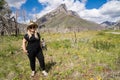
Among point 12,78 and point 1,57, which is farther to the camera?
point 1,57

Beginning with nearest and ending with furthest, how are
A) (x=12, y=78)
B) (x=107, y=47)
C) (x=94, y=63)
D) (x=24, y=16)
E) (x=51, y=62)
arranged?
(x=12, y=78) → (x=94, y=63) → (x=51, y=62) → (x=107, y=47) → (x=24, y=16)

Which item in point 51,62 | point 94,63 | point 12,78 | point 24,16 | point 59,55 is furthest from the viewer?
point 24,16

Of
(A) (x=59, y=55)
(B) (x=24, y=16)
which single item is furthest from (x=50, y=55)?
(B) (x=24, y=16)

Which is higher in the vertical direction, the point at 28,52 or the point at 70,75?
the point at 28,52

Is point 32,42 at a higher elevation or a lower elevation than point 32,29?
lower

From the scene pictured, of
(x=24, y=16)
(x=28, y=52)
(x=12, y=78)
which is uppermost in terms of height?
(x=24, y=16)

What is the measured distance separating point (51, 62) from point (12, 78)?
292 centimetres

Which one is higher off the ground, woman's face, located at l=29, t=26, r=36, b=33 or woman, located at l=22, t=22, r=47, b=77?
woman's face, located at l=29, t=26, r=36, b=33

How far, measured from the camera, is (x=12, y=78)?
11141 mm

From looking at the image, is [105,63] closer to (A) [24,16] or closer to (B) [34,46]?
(B) [34,46]

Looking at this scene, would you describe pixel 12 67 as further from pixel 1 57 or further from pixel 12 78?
pixel 1 57

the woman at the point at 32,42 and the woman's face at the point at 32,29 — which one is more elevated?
the woman's face at the point at 32,29

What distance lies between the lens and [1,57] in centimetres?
1537

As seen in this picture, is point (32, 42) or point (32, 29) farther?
point (32, 42)
